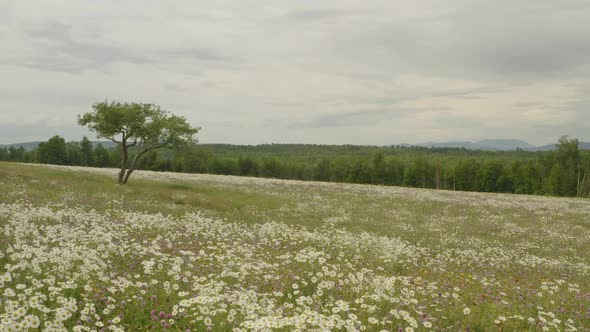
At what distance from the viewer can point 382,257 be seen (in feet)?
42.1

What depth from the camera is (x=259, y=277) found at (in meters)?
9.11

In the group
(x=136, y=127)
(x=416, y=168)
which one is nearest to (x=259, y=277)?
(x=136, y=127)

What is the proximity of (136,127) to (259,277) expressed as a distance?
29.6m

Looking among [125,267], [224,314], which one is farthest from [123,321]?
[125,267]

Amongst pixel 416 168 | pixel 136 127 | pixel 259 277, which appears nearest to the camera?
pixel 259 277

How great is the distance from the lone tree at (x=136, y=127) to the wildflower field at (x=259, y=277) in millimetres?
11476

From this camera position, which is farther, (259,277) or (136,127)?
(136,127)

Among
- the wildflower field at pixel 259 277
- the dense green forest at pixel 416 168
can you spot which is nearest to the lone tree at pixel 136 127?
the wildflower field at pixel 259 277

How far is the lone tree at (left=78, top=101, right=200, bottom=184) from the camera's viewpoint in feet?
112

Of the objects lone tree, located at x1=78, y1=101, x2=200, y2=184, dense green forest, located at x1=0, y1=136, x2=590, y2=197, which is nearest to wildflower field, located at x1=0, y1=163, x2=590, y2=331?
lone tree, located at x1=78, y1=101, x2=200, y2=184

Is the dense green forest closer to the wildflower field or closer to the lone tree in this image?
the lone tree

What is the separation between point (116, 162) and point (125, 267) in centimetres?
12777

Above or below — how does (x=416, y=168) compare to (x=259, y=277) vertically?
above

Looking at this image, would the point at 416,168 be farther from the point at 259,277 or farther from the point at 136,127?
the point at 259,277
